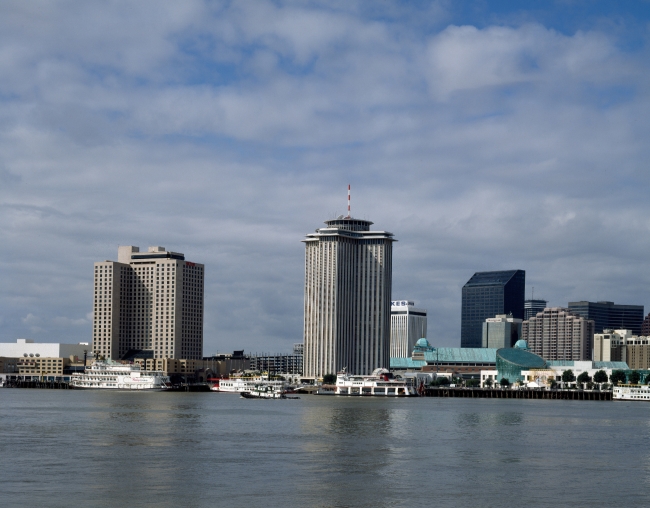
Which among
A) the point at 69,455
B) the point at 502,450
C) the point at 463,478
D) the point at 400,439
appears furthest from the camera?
the point at 400,439

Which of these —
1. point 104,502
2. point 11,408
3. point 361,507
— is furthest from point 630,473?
point 11,408

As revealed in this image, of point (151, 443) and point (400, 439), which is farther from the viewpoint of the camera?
point (400, 439)

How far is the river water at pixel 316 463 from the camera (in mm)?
71625

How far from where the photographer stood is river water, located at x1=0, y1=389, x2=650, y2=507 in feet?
235

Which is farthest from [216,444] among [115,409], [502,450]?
[115,409]

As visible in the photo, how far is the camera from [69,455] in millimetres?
92312

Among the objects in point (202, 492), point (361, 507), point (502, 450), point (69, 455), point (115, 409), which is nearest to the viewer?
point (361, 507)

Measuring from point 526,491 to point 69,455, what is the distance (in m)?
39.7

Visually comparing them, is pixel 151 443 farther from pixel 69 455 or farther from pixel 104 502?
pixel 104 502

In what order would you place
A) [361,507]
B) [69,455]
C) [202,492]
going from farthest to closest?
[69,455] → [202,492] → [361,507]

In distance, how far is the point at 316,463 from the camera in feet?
292

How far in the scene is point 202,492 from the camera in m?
72.8

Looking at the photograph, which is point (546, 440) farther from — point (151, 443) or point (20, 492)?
point (20, 492)

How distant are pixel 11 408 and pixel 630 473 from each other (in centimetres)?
11939
